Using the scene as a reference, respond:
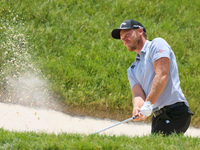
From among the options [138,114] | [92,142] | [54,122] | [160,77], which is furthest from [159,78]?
[54,122]

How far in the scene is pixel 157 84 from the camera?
3.79 meters

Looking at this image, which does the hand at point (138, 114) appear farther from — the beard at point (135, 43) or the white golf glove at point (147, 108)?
the beard at point (135, 43)

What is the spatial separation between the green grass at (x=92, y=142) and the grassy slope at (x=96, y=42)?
382 centimetres

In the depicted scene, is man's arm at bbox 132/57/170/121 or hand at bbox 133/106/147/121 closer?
man's arm at bbox 132/57/170/121

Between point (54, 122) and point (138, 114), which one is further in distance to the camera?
point (54, 122)

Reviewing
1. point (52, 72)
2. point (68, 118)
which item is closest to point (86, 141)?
point (68, 118)

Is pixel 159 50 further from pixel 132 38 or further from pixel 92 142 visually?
pixel 92 142

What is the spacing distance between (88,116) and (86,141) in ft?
13.4

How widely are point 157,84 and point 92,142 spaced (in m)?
0.94

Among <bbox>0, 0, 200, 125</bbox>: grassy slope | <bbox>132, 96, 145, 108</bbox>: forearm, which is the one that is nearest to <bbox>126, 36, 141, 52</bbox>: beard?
<bbox>132, 96, 145, 108</bbox>: forearm

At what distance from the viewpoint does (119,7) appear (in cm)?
1027

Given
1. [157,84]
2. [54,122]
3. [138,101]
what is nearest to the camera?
[157,84]

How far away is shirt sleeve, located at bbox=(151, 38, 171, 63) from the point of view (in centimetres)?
381

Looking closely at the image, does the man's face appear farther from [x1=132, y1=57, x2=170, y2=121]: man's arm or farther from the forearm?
the forearm
